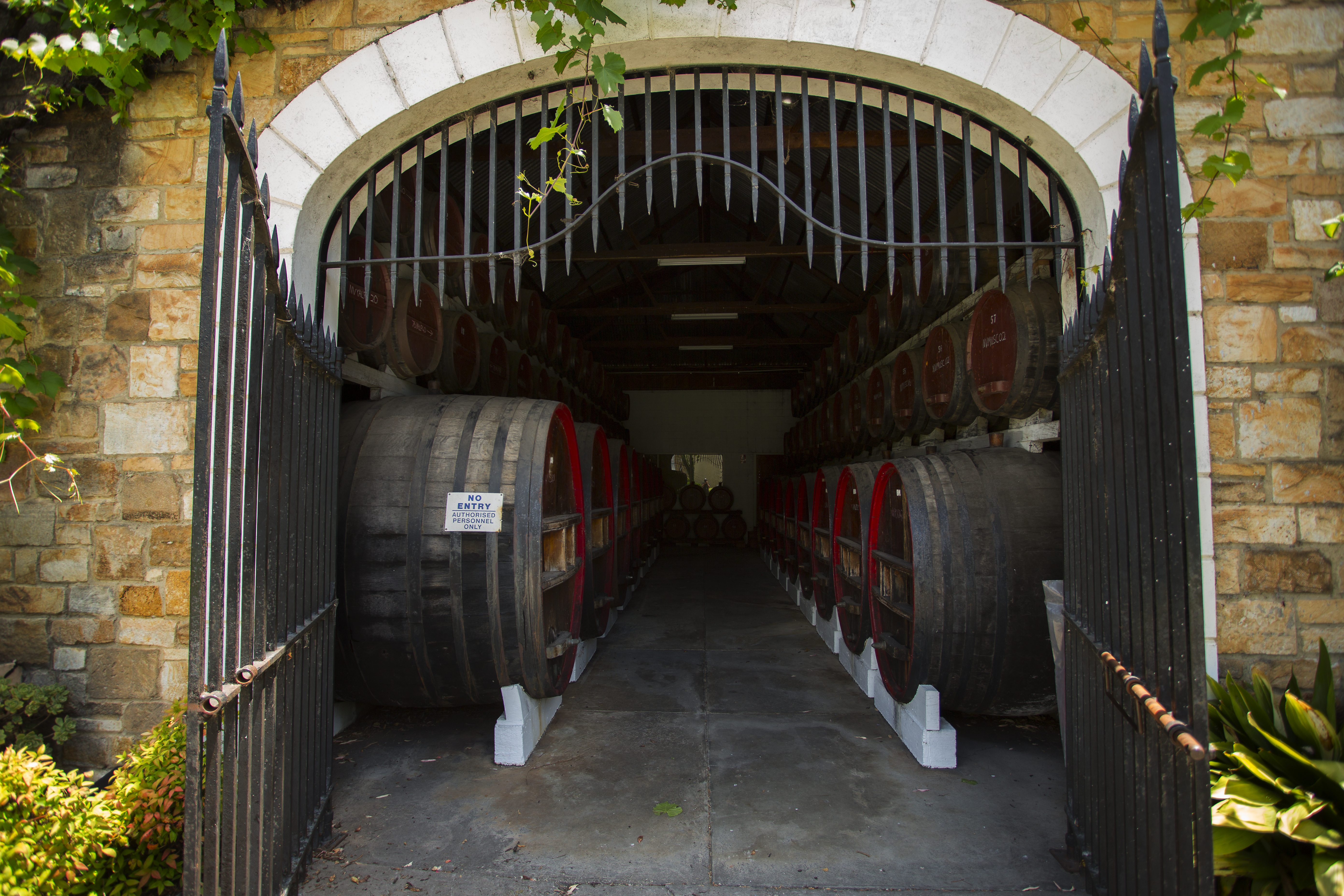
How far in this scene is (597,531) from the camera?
4738 mm

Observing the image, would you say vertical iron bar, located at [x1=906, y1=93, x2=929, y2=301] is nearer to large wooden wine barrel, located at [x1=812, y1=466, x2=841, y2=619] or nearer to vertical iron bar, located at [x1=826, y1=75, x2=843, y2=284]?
vertical iron bar, located at [x1=826, y1=75, x2=843, y2=284]

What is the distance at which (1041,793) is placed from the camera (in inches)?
109

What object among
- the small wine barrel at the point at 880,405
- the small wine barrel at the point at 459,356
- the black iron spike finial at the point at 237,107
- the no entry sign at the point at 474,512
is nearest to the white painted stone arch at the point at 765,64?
the no entry sign at the point at 474,512

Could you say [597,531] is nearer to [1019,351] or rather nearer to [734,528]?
[1019,351]

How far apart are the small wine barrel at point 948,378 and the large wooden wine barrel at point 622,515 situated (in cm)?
217

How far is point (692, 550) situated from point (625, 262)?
15.3 feet

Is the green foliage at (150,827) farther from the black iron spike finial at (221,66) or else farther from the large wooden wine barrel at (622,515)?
the large wooden wine barrel at (622,515)

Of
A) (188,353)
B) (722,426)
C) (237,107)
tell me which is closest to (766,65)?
(237,107)

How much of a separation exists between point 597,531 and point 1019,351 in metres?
2.73

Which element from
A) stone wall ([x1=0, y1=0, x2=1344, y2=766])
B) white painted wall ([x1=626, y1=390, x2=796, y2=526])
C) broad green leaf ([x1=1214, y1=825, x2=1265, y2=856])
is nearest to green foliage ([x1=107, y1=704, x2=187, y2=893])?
stone wall ([x1=0, y1=0, x2=1344, y2=766])

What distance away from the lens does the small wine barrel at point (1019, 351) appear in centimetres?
336

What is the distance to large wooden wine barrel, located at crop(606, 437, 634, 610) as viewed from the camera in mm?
5188

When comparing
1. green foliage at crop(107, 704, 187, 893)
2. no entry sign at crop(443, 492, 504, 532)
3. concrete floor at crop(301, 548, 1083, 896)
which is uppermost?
no entry sign at crop(443, 492, 504, 532)

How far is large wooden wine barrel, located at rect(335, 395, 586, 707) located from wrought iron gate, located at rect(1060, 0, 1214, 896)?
191 cm
